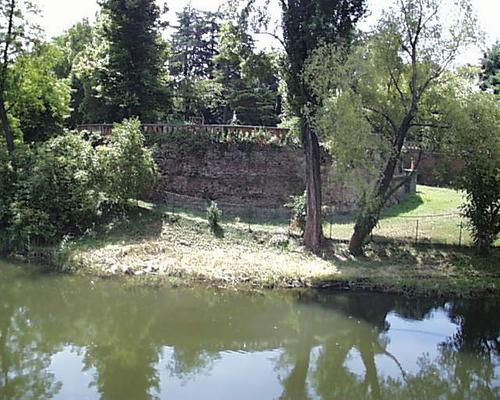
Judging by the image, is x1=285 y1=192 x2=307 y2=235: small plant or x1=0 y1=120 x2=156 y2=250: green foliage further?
x1=285 y1=192 x2=307 y2=235: small plant

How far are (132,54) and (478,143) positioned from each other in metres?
15.2

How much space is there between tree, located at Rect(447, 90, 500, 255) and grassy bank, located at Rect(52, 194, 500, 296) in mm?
2022

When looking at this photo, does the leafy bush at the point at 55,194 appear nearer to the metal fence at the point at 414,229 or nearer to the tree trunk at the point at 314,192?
the tree trunk at the point at 314,192

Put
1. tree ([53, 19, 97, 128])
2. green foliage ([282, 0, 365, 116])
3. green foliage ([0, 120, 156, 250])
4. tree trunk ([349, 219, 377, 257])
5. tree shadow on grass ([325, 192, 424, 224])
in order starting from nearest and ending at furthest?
green foliage ([282, 0, 365, 116]) < tree trunk ([349, 219, 377, 257]) < green foliage ([0, 120, 156, 250]) < tree shadow on grass ([325, 192, 424, 224]) < tree ([53, 19, 97, 128])

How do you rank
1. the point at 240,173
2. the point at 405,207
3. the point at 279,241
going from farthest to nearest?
the point at 405,207 < the point at 240,173 < the point at 279,241

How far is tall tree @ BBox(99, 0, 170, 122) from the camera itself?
23.2 m

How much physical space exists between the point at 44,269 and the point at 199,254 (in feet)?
14.9

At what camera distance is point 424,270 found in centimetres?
1559

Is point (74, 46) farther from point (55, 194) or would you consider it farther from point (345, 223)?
point (345, 223)

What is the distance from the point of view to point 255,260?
15.8 metres

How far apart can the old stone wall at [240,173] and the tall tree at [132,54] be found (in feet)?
9.71

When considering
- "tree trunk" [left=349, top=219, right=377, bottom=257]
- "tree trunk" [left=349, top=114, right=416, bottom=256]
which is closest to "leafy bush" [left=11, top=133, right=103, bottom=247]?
"tree trunk" [left=349, top=219, right=377, bottom=257]

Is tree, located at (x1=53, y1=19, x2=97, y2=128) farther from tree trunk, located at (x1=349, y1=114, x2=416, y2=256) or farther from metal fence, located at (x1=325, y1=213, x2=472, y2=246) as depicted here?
tree trunk, located at (x1=349, y1=114, x2=416, y2=256)

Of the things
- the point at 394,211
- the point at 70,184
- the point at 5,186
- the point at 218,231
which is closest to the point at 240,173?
the point at 218,231
